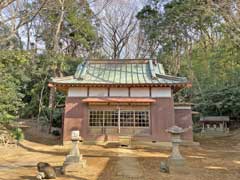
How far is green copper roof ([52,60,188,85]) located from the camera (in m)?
14.6

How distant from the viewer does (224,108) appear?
21.2m

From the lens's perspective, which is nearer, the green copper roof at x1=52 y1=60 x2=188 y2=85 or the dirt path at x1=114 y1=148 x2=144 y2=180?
the dirt path at x1=114 y1=148 x2=144 y2=180

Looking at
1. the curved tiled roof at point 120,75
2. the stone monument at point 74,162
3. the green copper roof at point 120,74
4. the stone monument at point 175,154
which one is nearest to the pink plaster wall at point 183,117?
the curved tiled roof at point 120,75

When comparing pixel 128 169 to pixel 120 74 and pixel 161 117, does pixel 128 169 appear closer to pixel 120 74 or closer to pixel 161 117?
pixel 161 117

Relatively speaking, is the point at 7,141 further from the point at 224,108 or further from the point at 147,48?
the point at 147,48

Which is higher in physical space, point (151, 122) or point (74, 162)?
point (151, 122)

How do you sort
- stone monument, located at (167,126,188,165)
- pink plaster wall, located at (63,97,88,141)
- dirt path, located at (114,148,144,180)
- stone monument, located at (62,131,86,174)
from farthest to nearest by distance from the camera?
1. pink plaster wall, located at (63,97,88,141)
2. stone monument, located at (167,126,188,165)
3. stone monument, located at (62,131,86,174)
4. dirt path, located at (114,148,144,180)

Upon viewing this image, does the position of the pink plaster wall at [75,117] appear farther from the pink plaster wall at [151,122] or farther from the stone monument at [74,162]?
the stone monument at [74,162]

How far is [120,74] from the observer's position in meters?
16.0

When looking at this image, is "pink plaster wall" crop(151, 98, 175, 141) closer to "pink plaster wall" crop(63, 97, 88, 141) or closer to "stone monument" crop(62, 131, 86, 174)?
"pink plaster wall" crop(63, 97, 88, 141)

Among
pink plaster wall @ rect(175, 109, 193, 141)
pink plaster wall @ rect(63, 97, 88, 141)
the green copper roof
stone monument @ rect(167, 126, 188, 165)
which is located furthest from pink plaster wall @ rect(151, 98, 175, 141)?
stone monument @ rect(167, 126, 188, 165)

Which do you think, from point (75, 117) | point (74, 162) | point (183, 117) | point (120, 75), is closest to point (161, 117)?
point (183, 117)

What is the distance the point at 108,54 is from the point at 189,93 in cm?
1046

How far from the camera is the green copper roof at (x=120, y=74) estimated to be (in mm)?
14598
